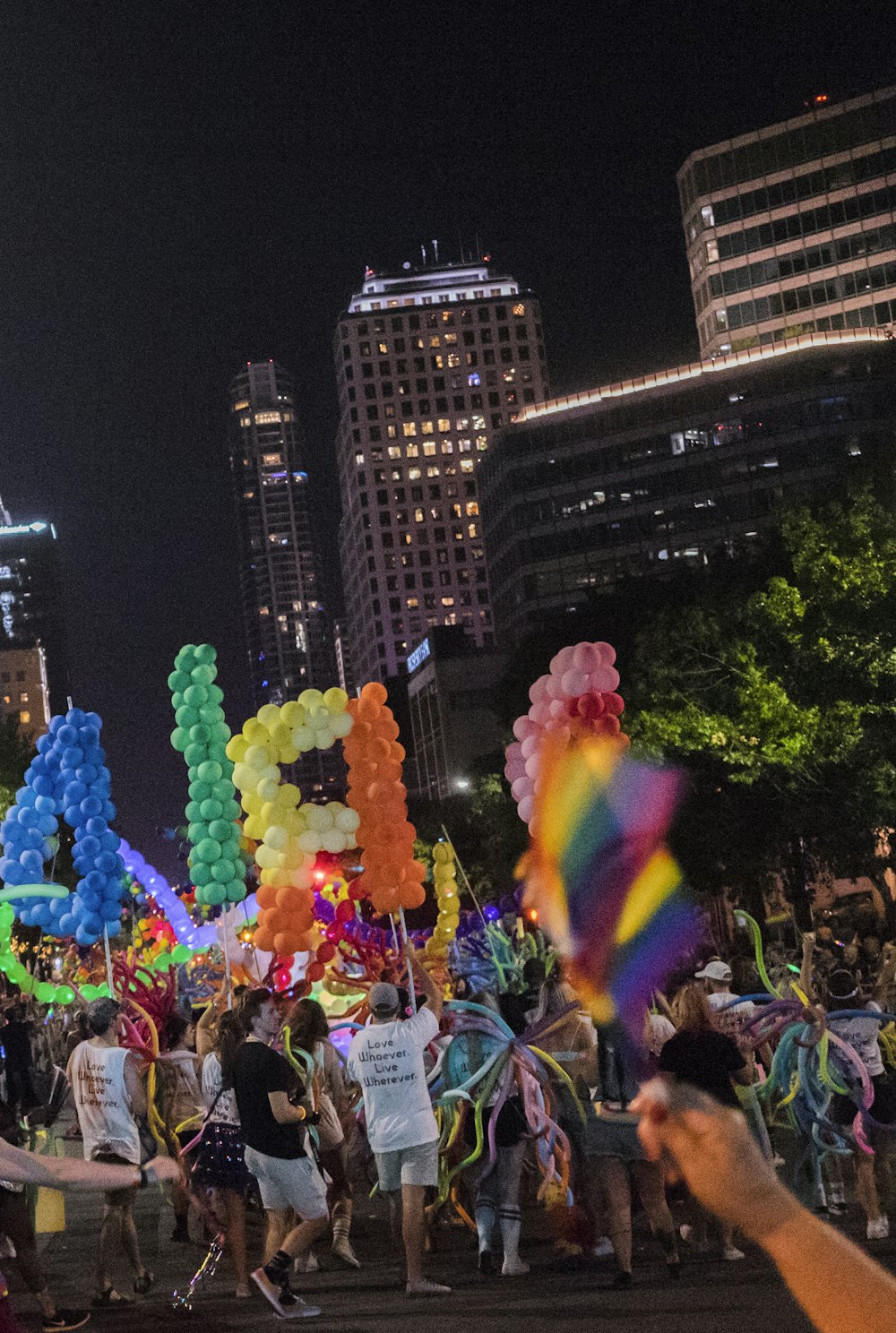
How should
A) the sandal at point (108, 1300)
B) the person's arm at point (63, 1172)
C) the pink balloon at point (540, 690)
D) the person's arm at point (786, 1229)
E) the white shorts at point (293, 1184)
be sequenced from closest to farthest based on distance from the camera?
the person's arm at point (786, 1229) < the person's arm at point (63, 1172) < the white shorts at point (293, 1184) < the sandal at point (108, 1300) < the pink balloon at point (540, 690)

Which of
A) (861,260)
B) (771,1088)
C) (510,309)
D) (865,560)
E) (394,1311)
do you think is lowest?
(394,1311)

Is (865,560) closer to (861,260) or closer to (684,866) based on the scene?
(684,866)

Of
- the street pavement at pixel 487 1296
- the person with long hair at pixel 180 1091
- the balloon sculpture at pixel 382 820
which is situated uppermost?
the balloon sculpture at pixel 382 820

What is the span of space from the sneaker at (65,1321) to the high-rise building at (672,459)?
81.0m

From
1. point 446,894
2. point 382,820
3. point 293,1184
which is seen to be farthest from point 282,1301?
point 446,894

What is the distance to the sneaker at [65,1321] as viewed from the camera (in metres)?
9.12

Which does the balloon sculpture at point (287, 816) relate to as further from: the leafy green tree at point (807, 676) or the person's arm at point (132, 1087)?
the leafy green tree at point (807, 676)

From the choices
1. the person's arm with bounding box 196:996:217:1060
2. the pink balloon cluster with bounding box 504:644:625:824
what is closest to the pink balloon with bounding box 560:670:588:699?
the pink balloon cluster with bounding box 504:644:625:824

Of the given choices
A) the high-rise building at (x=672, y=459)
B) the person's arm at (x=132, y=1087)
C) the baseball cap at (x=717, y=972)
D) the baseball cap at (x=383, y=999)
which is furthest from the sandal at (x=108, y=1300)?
the high-rise building at (x=672, y=459)

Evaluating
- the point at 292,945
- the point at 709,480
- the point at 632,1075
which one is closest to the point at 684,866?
the point at 292,945

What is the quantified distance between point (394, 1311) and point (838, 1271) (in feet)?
25.9

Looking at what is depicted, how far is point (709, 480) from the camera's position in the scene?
97188mm

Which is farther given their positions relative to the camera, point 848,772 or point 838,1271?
point 848,772

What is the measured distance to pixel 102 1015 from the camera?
9.98 metres
